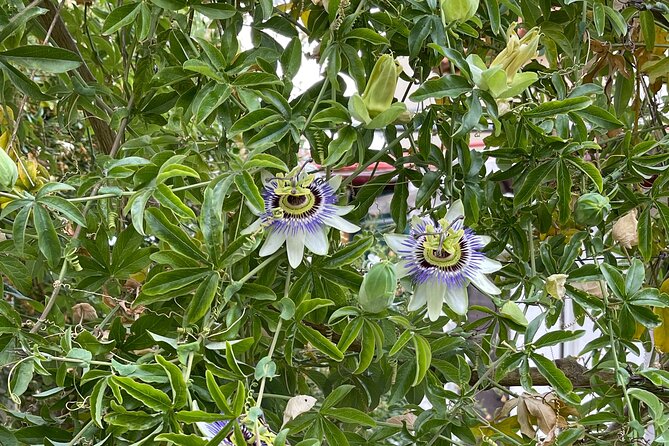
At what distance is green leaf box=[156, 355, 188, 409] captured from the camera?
1.57 ft

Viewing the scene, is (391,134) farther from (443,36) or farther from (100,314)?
(100,314)

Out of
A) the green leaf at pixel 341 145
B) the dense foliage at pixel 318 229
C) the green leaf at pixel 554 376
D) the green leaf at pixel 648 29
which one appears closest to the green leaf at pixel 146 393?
the dense foliage at pixel 318 229

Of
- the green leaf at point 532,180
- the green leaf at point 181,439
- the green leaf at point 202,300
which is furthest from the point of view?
the green leaf at point 532,180

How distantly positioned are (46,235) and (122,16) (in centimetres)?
19

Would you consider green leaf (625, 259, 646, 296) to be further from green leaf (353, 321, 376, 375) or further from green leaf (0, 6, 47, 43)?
green leaf (0, 6, 47, 43)

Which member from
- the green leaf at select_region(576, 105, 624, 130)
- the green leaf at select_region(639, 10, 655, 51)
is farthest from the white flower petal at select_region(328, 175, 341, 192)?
the green leaf at select_region(639, 10, 655, 51)

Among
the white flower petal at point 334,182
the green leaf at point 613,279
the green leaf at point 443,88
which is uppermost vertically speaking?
the green leaf at point 443,88

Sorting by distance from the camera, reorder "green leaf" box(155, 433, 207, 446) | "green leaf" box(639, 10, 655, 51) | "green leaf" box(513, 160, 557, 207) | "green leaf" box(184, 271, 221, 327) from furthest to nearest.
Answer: "green leaf" box(639, 10, 655, 51) < "green leaf" box(513, 160, 557, 207) < "green leaf" box(184, 271, 221, 327) < "green leaf" box(155, 433, 207, 446)

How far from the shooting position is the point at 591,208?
63 cm

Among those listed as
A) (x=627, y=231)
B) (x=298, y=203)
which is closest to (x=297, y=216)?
(x=298, y=203)

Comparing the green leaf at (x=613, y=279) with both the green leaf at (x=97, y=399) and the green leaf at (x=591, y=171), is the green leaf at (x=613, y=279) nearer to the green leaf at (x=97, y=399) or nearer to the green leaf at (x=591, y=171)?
the green leaf at (x=591, y=171)

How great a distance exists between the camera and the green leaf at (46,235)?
1.84ft

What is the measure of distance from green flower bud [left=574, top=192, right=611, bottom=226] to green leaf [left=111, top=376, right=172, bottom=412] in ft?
1.25

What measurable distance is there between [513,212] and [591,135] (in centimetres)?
17
